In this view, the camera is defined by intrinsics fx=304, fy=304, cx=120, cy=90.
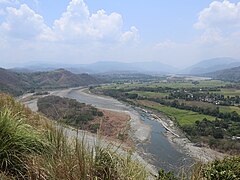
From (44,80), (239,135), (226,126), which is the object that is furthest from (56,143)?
(44,80)

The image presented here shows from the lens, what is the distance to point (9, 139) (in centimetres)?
330

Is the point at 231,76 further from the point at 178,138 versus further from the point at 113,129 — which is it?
the point at 113,129

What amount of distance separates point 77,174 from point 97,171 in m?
0.32

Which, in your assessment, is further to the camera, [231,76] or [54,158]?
[231,76]

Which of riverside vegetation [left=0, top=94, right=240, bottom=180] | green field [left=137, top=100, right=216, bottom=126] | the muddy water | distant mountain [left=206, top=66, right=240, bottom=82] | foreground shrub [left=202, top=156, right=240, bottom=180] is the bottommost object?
distant mountain [left=206, top=66, right=240, bottom=82]

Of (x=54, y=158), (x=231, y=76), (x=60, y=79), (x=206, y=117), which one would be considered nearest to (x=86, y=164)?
(x=54, y=158)

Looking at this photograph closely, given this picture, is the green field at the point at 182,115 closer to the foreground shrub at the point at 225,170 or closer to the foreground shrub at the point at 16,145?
the foreground shrub at the point at 225,170

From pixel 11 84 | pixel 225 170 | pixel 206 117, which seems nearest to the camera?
pixel 225 170

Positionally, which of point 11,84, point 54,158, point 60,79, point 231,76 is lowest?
point 231,76

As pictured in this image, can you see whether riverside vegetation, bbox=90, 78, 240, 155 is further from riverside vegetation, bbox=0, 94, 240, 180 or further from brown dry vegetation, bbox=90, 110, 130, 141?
riverside vegetation, bbox=0, 94, 240, 180

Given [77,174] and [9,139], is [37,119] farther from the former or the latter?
[77,174]

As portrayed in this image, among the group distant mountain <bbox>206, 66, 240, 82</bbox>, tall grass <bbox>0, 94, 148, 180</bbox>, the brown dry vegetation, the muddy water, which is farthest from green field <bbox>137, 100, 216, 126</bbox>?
distant mountain <bbox>206, 66, 240, 82</bbox>

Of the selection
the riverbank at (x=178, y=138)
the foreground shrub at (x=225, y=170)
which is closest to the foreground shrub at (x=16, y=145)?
the foreground shrub at (x=225, y=170)

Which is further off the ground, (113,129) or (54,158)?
(54,158)
